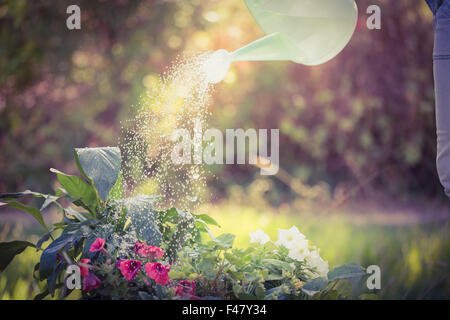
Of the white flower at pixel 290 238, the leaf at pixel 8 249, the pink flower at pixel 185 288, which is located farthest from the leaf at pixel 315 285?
the leaf at pixel 8 249

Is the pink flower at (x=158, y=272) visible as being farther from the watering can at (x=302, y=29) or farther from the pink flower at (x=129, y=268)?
the watering can at (x=302, y=29)

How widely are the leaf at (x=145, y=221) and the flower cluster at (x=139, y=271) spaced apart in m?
0.05

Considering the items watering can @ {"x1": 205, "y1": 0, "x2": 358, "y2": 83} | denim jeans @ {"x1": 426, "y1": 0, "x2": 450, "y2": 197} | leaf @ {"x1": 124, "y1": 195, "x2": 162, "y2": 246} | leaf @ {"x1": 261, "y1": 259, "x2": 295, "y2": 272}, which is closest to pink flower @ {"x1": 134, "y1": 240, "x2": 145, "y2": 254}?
leaf @ {"x1": 124, "y1": 195, "x2": 162, "y2": 246}

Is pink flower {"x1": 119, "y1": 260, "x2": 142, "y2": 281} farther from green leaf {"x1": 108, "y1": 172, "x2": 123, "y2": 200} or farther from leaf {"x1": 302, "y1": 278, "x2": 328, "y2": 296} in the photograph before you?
leaf {"x1": 302, "y1": 278, "x2": 328, "y2": 296}

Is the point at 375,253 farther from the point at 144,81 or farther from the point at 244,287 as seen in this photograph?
the point at 144,81

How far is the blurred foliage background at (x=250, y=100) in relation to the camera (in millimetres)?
3637

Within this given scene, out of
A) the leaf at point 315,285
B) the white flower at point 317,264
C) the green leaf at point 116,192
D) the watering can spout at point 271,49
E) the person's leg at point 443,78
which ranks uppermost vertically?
the watering can spout at point 271,49

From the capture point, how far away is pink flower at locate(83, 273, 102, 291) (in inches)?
42.7

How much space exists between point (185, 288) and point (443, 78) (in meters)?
0.81

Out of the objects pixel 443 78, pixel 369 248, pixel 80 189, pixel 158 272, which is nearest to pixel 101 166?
pixel 80 189

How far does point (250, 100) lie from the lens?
4.46 m

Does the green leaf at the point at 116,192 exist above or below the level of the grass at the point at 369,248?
above

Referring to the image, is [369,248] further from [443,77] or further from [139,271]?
[139,271]
